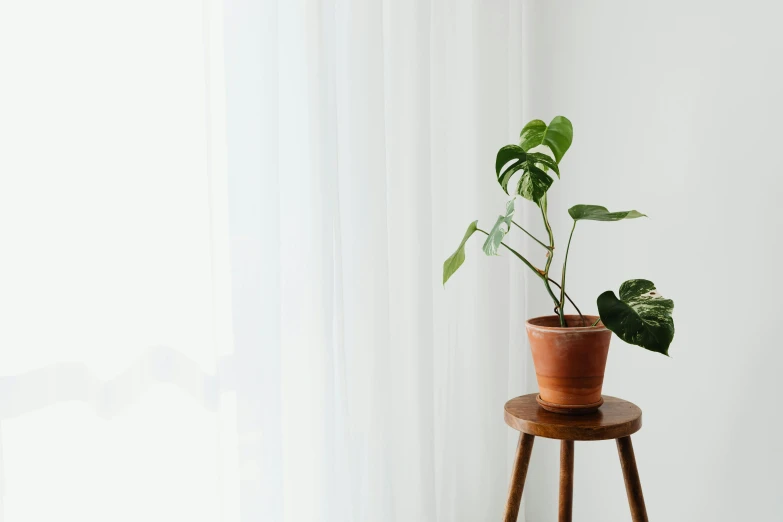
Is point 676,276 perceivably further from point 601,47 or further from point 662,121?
point 601,47

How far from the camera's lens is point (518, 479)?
1.14 m

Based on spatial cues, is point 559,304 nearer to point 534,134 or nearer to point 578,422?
point 578,422

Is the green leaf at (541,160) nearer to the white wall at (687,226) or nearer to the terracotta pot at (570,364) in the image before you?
the terracotta pot at (570,364)

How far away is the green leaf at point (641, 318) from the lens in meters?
0.93

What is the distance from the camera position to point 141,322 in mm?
1085

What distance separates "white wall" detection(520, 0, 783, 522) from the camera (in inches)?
50.2

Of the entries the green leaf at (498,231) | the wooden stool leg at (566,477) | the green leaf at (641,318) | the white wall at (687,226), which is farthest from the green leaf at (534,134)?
the wooden stool leg at (566,477)

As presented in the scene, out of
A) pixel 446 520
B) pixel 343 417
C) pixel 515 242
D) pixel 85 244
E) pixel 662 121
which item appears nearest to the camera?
pixel 85 244

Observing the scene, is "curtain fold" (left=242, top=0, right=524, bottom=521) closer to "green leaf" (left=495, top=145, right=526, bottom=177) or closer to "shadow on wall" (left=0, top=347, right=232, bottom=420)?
"shadow on wall" (left=0, top=347, right=232, bottom=420)

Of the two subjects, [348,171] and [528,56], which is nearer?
[348,171]

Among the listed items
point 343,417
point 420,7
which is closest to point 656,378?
point 343,417

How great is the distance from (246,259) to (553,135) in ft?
2.02

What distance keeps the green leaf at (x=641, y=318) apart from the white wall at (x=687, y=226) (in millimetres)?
456

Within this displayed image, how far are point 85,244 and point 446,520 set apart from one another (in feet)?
3.58
